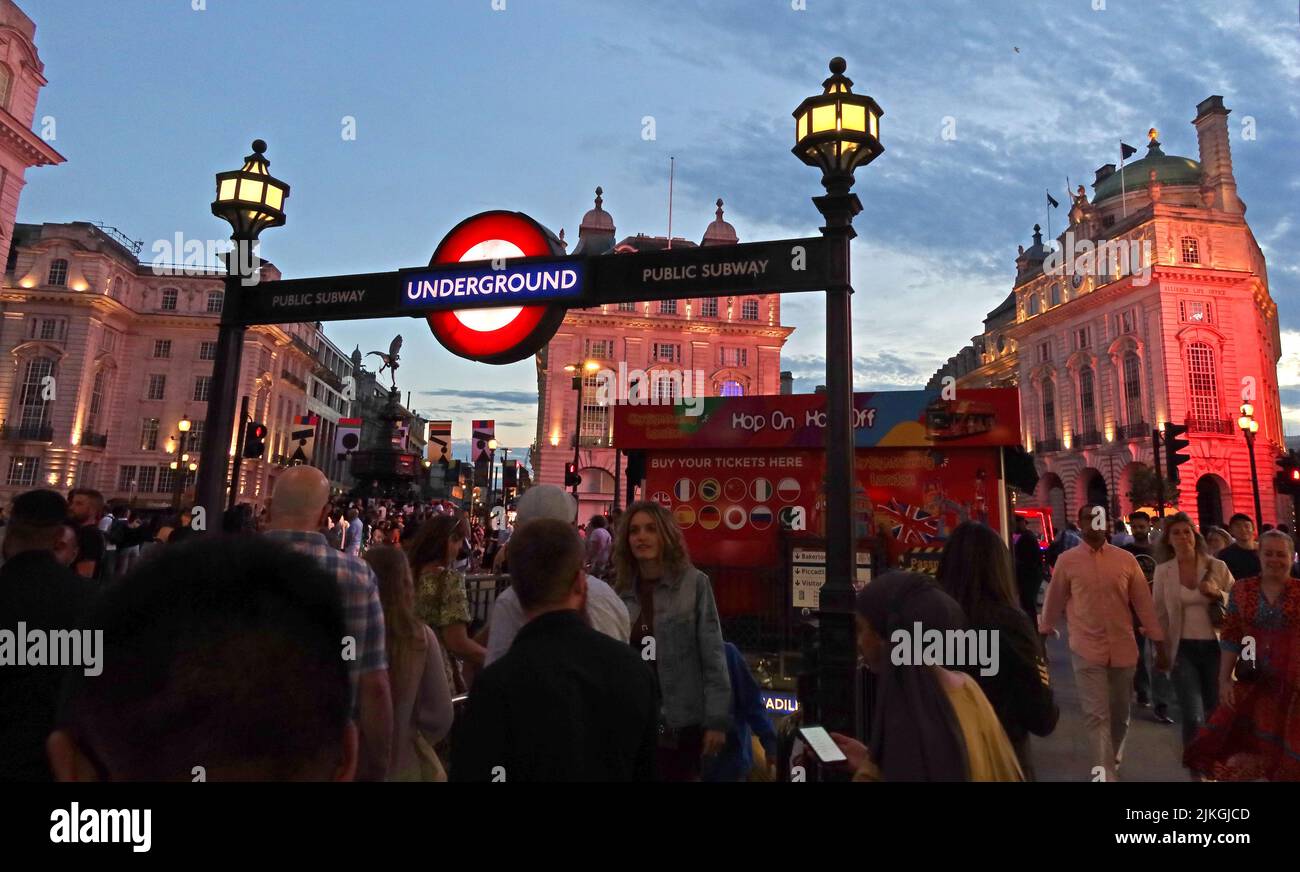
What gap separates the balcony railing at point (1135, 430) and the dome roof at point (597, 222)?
42.1 meters

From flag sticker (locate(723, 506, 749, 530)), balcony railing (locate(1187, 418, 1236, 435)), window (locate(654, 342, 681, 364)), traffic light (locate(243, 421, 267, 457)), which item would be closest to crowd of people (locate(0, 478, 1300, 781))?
traffic light (locate(243, 421, 267, 457))

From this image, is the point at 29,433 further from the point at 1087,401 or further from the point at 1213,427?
the point at 1213,427

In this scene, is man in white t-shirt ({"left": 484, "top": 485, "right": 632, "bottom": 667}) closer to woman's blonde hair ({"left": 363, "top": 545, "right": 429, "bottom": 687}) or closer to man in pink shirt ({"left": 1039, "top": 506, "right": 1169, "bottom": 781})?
woman's blonde hair ({"left": 363, "top": 545, "right": 429, "bottom": 687})

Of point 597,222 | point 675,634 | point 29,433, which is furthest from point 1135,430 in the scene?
point 29,433

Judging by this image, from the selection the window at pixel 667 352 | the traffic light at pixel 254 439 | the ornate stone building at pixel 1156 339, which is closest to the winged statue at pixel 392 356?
the traffic light at pixel 254 439

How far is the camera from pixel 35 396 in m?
50.1

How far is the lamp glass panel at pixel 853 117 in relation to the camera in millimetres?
4914

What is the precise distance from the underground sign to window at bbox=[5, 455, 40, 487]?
60.1 meters

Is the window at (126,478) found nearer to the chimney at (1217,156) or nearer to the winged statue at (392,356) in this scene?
the winged statue at (392,356)

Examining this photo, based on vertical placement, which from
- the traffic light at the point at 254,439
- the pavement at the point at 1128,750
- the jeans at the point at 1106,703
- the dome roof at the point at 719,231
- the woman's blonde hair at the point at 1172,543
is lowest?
the pavement at the point at 1128,750
